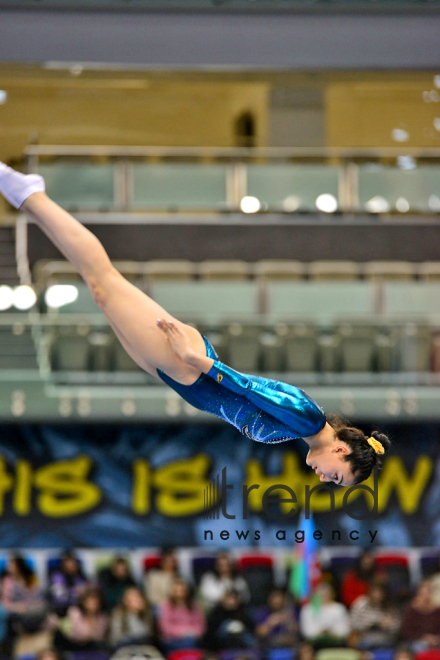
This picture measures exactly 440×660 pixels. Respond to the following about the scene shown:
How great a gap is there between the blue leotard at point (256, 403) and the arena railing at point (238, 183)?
15.4 feet

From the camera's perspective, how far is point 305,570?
7.08m

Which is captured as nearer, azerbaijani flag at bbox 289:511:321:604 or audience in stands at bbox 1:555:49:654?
audience in stands at bbox 1:555:49:654

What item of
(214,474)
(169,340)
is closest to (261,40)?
(169,340)

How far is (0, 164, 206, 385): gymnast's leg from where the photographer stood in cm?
334

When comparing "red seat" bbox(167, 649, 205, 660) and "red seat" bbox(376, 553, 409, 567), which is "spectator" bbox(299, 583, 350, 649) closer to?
"red seat" bbox(376, 553, 409, 567)

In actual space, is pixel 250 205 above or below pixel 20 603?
Answer: above

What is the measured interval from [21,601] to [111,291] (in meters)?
4.34

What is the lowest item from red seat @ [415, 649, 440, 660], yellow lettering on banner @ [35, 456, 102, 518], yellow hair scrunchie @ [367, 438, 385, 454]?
red seat @ [415, 649, 440, 660]

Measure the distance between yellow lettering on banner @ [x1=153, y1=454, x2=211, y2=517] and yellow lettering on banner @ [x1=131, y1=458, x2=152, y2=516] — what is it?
0.23 ft

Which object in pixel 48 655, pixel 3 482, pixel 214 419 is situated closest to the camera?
pixel 48 655

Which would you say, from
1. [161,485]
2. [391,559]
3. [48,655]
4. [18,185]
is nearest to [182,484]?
[161,485]

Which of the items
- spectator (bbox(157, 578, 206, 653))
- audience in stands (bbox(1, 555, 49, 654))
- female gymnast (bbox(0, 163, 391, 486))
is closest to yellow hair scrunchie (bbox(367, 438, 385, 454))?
female gymnast (bbox(0, 163, 391, 486))

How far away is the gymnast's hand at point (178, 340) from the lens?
3275 millimetres

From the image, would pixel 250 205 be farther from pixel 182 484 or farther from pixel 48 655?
pixel 48 655
